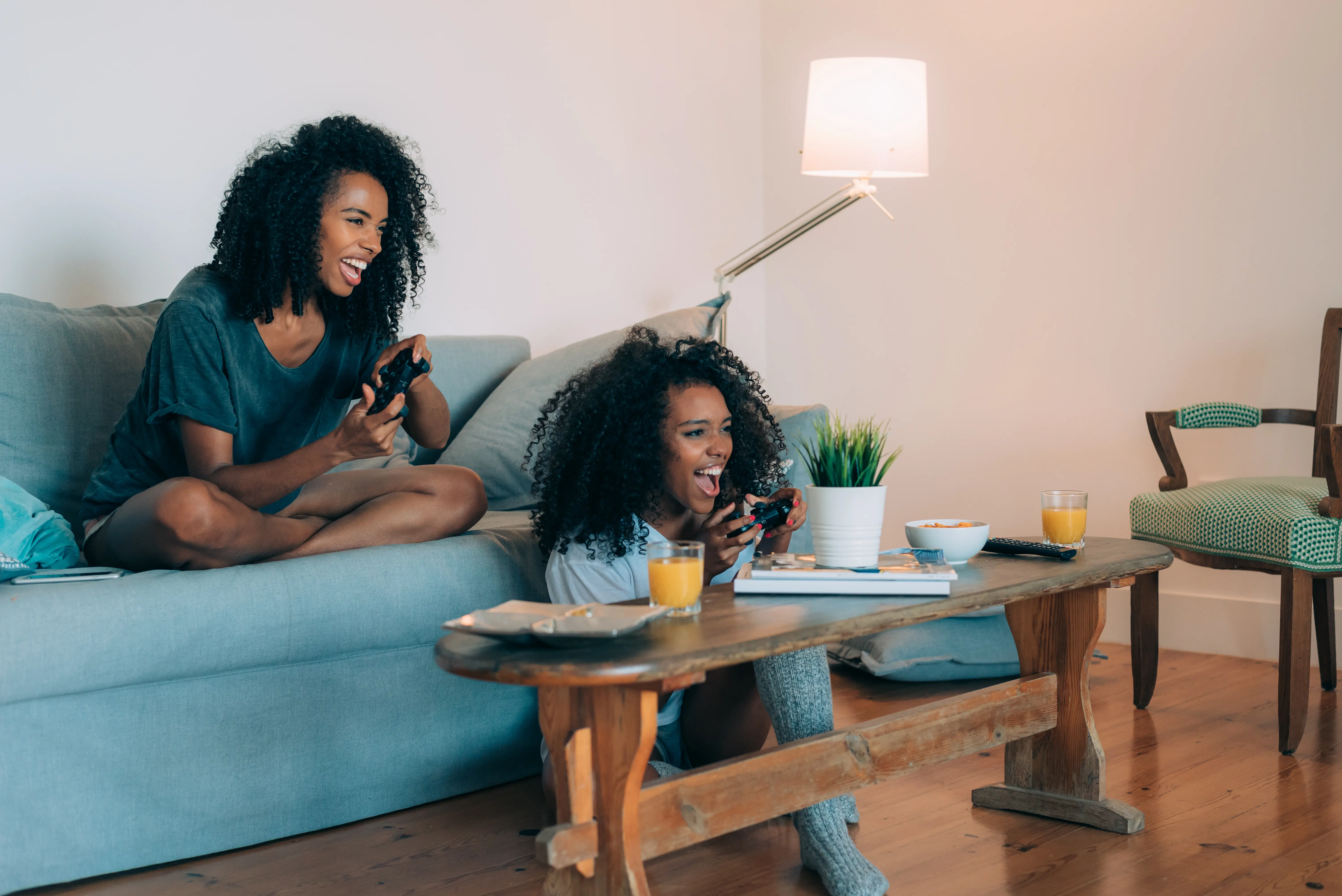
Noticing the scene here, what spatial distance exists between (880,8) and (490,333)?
1603mm

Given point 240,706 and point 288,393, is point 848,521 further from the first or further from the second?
point 288,393

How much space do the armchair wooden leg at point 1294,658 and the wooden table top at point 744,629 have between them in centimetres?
62

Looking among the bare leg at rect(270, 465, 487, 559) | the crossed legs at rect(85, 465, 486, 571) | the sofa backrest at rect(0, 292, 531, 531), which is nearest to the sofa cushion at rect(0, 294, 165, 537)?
the sofa backrest at rect(0, 292, 531, 531)

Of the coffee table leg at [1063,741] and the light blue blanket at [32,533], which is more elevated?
the light blue blanket at [32,533]

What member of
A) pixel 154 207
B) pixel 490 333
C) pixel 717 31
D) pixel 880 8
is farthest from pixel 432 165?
pixel 880 8

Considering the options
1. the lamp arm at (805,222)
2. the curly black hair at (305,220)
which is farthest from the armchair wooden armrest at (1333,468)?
the curly black hair at (305,220)

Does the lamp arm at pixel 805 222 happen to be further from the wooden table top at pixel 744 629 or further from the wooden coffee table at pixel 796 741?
the wooden table top at pixel 744 629

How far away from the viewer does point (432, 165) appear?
3100mm

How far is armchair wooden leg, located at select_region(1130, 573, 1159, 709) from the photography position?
7.65ft

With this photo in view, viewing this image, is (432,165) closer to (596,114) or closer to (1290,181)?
(596,114)

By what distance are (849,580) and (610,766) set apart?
16.6 inches

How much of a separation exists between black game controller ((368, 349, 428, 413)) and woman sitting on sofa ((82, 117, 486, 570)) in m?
0.02

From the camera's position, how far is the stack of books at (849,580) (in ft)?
4.57

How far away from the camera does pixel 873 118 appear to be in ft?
9.25
